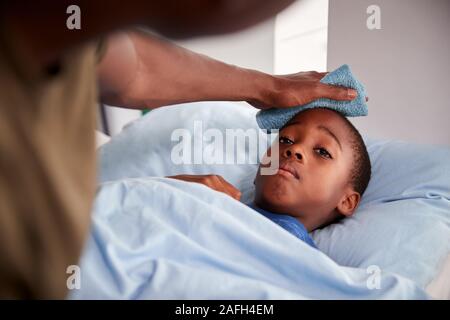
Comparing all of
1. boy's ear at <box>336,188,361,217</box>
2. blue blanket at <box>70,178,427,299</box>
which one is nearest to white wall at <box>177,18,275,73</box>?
boy's ear at <box>336,188,361,217</box>

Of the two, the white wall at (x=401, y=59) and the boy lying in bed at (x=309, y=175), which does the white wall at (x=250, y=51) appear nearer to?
the white wall at (x=401, y=59)

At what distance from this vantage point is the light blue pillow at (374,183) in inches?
39.3

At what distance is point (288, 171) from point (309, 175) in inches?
1.6

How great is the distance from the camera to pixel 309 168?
1102 millimetres

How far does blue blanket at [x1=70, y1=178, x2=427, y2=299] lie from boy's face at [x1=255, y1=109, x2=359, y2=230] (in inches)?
7.6

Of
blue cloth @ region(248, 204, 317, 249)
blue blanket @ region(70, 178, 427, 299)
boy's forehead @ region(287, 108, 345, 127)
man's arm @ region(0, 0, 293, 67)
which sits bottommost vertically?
blue cloth @ region(248, 204, 317, 249)

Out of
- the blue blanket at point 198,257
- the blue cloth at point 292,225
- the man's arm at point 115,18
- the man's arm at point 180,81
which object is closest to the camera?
the man's arm at point 115,18

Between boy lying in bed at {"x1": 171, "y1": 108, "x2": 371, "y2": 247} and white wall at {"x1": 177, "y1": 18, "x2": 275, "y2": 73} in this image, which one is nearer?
boy lying in bed at {"x1": 171, "y1": 108, "x2": 371, "y2": 247}

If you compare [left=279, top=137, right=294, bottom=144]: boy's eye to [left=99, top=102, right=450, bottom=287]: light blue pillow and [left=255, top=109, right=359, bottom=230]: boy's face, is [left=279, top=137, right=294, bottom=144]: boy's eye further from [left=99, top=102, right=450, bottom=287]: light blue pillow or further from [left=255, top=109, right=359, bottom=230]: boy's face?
[left=99, top=102, right=450, bottom=287]: light blue pillow

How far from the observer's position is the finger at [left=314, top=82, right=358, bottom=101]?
43.4 inches

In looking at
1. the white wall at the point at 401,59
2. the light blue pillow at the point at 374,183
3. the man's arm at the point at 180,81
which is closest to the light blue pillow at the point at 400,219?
the light blue pillow at the point at 374,183

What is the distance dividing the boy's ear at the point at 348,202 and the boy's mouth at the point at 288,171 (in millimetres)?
120

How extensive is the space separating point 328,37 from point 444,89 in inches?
11.1

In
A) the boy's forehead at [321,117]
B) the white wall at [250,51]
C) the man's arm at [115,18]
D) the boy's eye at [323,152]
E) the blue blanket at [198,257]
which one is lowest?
the blue blanket at [198,257]
